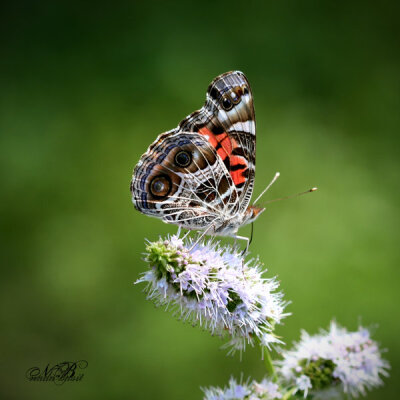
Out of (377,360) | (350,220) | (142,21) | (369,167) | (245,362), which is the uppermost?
(142,21)

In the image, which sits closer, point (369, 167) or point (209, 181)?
point (209, 181)

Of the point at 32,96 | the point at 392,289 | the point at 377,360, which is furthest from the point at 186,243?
the point at 32,96

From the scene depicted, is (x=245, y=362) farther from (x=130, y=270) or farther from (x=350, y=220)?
(x=350, y=220)

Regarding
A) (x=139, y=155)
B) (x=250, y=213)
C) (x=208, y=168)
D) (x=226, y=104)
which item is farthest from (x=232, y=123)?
(x=139, y=155)

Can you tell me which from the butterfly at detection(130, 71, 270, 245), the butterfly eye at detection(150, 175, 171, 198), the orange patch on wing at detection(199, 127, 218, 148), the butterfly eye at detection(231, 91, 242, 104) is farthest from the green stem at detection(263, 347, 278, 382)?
the butterfly eye at detection(231, 91, 242, 104)

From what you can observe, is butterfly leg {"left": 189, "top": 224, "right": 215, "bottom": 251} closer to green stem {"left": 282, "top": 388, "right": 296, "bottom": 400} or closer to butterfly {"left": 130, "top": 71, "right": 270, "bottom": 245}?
butterfly {"left": 130, "top": 71, "right": 270, "bottom": 245}

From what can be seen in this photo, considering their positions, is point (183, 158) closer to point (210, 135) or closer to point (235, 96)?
point (210, 135)
